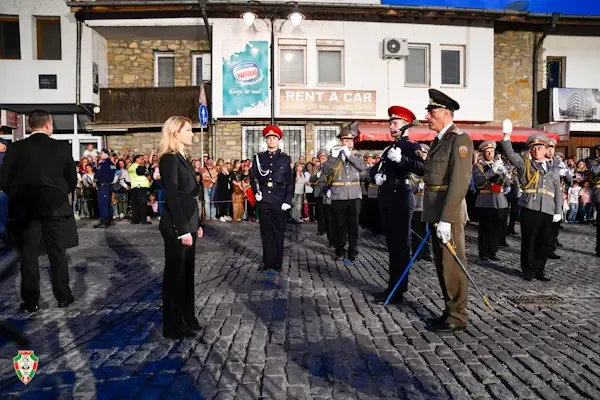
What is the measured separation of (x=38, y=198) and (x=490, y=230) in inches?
289

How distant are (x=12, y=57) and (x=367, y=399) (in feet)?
74.2

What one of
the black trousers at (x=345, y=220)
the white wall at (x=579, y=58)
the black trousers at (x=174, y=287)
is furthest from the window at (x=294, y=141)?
the black trousers at (x=174, y=287)

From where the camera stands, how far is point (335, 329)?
482 cm

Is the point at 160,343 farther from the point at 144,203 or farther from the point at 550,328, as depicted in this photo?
the point at 144,203

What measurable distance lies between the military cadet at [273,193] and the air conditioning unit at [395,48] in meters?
13.5

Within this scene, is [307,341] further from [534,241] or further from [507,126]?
[534,241]

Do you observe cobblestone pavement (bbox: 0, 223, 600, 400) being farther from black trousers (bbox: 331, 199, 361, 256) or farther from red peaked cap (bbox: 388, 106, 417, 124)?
red peaked cap (bbox: 388, 106, 417, 124)

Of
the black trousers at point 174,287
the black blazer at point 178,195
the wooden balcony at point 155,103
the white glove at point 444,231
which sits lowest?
the black trousers at point 174,287

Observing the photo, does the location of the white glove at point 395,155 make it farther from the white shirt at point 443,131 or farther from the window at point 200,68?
the window at point 200,68

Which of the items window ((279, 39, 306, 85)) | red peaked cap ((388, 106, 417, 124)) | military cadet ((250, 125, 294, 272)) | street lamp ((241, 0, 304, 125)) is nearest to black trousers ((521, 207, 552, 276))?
red peaked cap ((388, 106, 417, 124))

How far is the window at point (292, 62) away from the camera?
2059cm

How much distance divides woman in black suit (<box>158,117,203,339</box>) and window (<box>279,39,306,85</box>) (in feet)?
54.2

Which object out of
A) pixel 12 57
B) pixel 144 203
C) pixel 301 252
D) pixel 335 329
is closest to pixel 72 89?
pixel 12 57

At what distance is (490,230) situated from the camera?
9188mm
